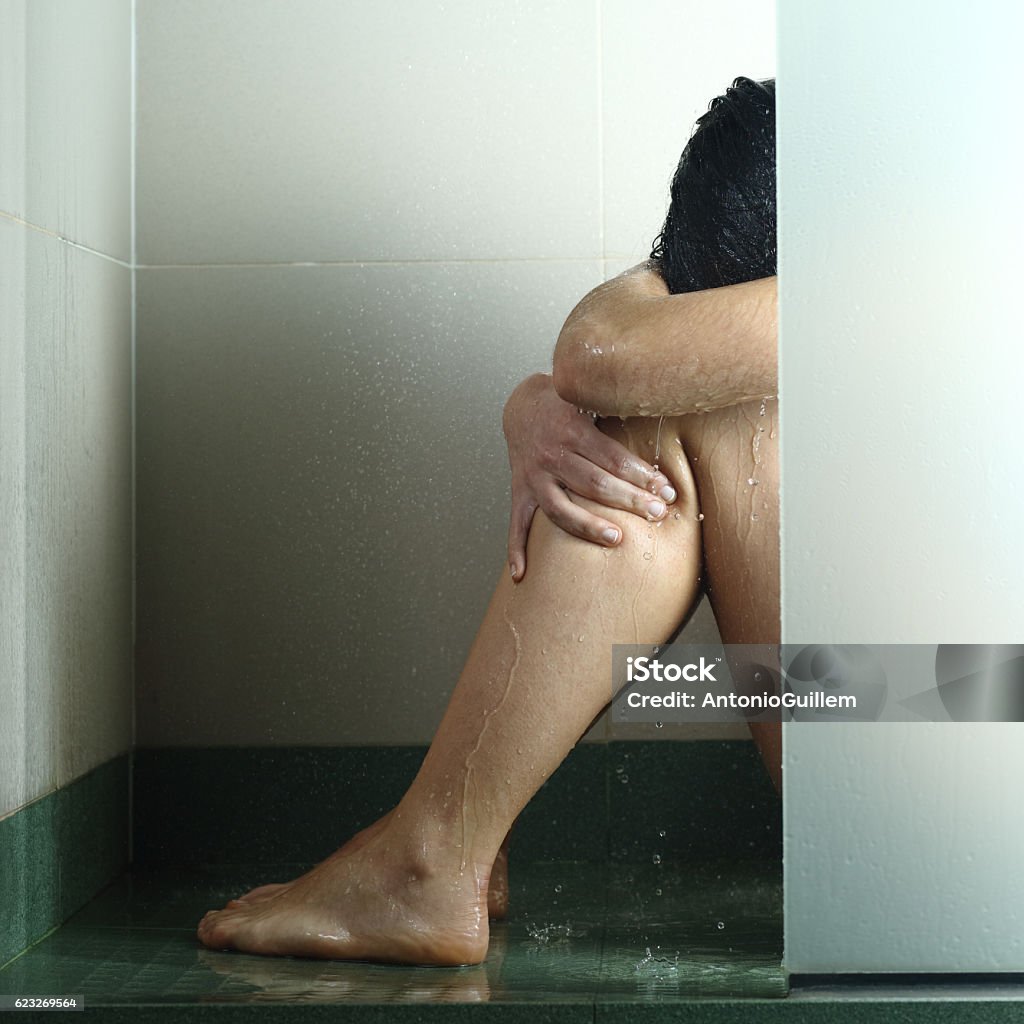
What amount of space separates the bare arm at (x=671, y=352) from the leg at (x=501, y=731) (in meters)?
0.04

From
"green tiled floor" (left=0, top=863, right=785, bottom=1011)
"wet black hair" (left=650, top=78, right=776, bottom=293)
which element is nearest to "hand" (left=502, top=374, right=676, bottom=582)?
"wet black hair" (left=650, top=78, right=776, bottom=293)

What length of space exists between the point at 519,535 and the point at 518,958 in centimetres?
27

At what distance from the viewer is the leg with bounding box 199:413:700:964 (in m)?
0.76

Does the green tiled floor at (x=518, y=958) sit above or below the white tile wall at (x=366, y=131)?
below

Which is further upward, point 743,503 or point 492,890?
point 743,503

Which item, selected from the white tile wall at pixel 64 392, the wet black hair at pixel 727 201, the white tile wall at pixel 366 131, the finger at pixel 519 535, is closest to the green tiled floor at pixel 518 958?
the white tile wall at pixel 64 392

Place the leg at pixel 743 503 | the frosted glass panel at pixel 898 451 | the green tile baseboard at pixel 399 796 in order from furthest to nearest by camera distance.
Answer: the green tile baseboard at pixel 399 796 < the leg at pixel 743 503 < the frosted glass panel at pixel 898 451

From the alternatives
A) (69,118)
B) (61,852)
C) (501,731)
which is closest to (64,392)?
(69,118)

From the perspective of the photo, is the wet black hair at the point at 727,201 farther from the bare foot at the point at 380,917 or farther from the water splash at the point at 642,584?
the bare foot at the point at 380,917

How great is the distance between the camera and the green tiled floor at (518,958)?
69cm

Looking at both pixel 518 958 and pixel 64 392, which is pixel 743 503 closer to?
pixel 518 958

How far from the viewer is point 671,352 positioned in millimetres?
728
